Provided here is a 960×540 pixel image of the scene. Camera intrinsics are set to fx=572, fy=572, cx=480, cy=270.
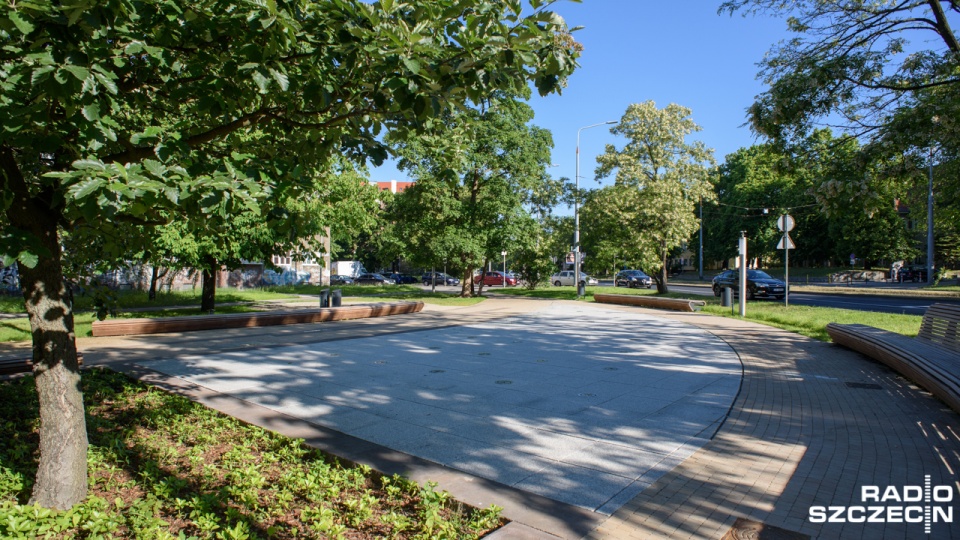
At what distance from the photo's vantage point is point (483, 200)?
27.0 m

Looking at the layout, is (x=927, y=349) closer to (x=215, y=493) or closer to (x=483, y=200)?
(x=215, y=493)

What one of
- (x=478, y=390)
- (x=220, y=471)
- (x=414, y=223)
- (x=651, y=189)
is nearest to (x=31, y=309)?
(x=220, y=471)

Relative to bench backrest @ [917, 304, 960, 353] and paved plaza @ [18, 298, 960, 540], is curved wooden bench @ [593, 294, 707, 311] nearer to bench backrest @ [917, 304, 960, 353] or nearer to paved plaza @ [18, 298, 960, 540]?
paved plaza @ [18, 298, 960, 540]

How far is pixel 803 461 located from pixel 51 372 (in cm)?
540

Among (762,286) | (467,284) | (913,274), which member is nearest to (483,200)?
(467,284)

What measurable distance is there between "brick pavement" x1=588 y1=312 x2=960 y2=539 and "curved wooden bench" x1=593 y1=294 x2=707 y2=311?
13.1 m

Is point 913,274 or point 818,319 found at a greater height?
point 913,274

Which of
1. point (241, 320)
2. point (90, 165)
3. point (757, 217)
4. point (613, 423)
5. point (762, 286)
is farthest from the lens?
point (757, 217)

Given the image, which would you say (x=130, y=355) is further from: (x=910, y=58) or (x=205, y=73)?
(x=910, y=58)

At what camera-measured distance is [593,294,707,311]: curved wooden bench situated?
2102 centimetres

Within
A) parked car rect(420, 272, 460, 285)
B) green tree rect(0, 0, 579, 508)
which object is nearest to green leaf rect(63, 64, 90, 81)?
green tree rect(0, 0, 579, 508)

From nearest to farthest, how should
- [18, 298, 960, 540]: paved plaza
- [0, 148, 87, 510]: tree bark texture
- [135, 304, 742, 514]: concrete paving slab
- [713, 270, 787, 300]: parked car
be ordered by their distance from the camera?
1. [0, 148, 87, 510]: tree bark texture
2. [18, 298, 960, 540]: paved plaza
3. [135, 304, 742, 514]: concrete paving slab
4. [713, 270, 787, 300]: parked car

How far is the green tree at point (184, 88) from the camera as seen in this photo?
102 inches

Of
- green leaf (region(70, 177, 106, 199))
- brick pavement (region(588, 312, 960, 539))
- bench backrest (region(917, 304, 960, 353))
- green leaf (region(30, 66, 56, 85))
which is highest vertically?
green leaf (region(30, 66, 56, 85))
